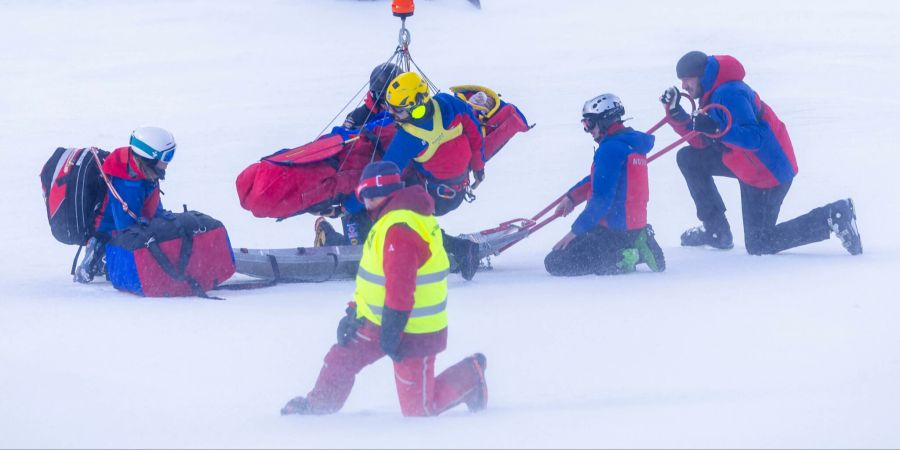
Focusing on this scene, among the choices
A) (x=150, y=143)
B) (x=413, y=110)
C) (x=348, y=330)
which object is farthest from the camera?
(x=413, y=110)

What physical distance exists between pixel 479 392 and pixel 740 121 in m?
3.71

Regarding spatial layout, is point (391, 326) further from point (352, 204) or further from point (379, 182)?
point (352, 204)

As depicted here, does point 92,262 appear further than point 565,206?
No

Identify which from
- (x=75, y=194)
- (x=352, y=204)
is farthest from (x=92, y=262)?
(x=352, y=204)

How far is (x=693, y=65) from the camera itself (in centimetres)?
793

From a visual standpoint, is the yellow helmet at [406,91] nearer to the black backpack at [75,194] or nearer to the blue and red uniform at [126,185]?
the blue and red uniform at [126,185]

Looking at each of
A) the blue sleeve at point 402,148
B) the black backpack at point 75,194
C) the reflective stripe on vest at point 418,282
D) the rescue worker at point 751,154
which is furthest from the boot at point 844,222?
the black backpack at point 75,194

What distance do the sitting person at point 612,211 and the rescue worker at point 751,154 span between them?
0.60 metres

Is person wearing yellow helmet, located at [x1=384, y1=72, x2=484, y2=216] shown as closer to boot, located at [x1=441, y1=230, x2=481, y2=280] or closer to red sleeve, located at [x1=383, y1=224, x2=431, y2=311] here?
boot, located at [x1=441, y1=230, x2=481, y2=280]

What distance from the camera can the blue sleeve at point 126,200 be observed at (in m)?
7.10

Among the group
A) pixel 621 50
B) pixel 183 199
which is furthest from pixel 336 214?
pixel 621 50

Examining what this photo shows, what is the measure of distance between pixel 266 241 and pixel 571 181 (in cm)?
347

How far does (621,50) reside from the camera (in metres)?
19.6

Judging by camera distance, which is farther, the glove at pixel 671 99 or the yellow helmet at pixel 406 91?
the glove at pixel 671 99
